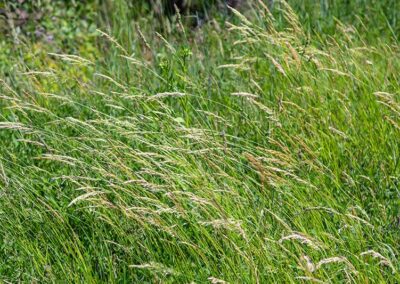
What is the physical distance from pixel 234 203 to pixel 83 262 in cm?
63

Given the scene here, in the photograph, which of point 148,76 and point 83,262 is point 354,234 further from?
point 148,76

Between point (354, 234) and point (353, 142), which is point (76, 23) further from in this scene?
point (354, 234)

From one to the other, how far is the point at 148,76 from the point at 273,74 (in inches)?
27.4

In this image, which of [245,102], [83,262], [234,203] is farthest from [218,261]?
[245,102]

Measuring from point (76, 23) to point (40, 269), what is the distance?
347 centimetres

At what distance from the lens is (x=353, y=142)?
3.79 metres

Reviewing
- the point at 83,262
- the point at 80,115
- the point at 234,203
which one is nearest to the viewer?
the point at 83,262

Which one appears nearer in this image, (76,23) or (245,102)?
(245,102)

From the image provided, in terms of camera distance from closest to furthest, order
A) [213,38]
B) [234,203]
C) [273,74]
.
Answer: [234,203], [273,74], [213,38]

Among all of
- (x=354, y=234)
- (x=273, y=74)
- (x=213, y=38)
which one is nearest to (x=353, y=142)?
(x=354, y=234)

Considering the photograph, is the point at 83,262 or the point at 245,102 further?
the point at 245,102

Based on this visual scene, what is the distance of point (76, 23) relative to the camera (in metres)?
6.49

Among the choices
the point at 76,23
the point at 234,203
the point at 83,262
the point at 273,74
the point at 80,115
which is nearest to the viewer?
the point at 83,262

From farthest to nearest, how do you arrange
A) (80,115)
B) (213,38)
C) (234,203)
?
1. (213,38)
2. (80,115)
3. (234,203)
